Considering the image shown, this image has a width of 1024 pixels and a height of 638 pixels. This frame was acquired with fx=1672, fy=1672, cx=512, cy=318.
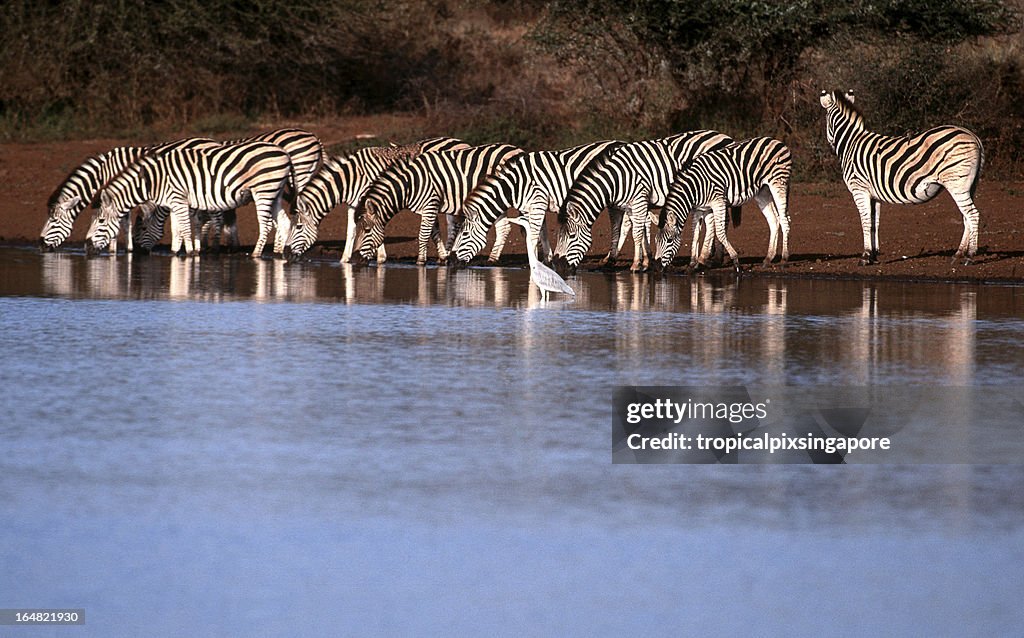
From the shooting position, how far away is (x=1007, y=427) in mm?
8164

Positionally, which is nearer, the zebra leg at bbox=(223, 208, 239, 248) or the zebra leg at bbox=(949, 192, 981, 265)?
the zebra leg at bbox=(949, 192, 981, 265)

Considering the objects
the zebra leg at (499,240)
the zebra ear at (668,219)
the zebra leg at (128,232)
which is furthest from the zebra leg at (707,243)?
the zebra leg at (128,232)

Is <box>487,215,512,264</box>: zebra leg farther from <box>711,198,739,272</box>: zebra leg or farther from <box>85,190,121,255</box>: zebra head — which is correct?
<box>85,190,121,255</box>: zebra head

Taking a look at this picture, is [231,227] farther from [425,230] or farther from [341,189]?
[425,230]

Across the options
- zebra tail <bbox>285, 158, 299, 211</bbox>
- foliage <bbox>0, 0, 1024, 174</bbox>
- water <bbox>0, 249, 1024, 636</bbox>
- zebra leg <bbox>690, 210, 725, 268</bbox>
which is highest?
foliage <bbox>0, 0, 1024, 174</bbox>

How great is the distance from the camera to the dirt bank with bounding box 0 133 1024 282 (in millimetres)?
17188

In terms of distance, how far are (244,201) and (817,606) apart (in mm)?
15064

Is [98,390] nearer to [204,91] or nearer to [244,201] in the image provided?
[244,201]

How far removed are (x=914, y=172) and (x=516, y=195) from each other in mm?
4246

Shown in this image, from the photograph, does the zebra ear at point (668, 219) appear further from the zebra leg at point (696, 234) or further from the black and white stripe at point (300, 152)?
the black and white stripe at point (300, 152)

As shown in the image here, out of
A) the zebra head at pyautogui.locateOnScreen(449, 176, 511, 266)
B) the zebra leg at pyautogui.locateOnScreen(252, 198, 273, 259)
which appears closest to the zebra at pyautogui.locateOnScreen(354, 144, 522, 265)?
the zebra head at pyautogui.locateOnScreen(449, 176, 511, 266)

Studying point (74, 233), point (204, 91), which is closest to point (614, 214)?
point (74, 233)

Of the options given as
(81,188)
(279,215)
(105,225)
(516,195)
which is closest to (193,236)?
(105,225)

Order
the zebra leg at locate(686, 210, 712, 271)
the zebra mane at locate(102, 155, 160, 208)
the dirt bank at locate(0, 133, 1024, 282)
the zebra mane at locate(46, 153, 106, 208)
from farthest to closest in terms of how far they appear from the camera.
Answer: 1. the zebra mane at locate(46, 153, 106, 208)
2. the zebra mane at locate(102, 155, 160, 208)
3. the zebra leg at locate(686, 210, 712, 271)
4. the dirt bank at locate(0, 133, 1024, 282)
